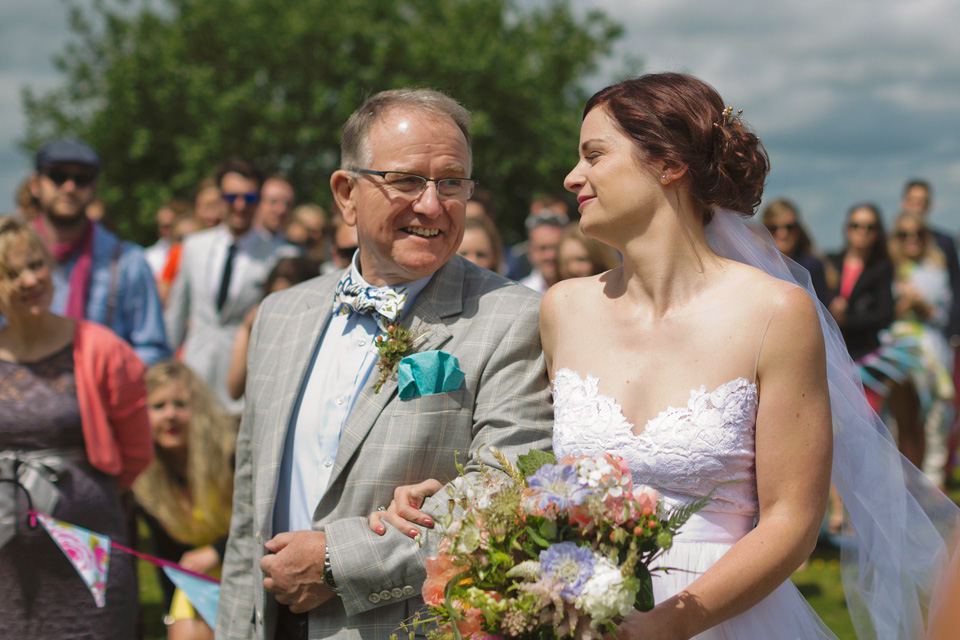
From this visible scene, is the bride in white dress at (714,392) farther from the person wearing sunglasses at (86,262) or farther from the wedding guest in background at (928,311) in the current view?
the wedding guest in background at (928,311)

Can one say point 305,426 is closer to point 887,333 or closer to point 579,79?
point 887,333

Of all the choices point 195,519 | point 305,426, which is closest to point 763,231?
point 305,426

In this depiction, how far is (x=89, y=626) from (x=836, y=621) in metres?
4.84

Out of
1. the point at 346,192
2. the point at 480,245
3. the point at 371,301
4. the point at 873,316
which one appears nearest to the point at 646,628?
the point at 371,301

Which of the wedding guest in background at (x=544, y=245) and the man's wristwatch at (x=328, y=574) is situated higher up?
the wedding guest in background at (x=544, y=245)

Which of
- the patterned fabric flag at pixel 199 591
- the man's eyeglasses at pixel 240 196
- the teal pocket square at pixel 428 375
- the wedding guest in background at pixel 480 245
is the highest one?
the man's eyeglasses at pixel 240 196

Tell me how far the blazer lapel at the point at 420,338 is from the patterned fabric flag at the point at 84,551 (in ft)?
5.50

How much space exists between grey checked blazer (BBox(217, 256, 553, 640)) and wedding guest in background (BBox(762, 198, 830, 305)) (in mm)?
5009

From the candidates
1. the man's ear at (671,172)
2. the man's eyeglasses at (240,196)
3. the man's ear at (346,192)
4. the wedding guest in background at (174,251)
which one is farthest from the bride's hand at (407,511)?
the wedding guest in background at (174,251)

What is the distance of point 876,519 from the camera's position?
290 cm

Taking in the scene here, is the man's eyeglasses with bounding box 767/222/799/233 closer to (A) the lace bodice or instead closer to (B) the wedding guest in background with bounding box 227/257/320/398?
(B) the wedding guest in background with bounding box 227/257/320/398

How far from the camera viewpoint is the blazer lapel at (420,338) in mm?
2881

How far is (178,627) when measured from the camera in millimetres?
4750

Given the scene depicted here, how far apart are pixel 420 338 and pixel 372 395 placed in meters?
0.25
